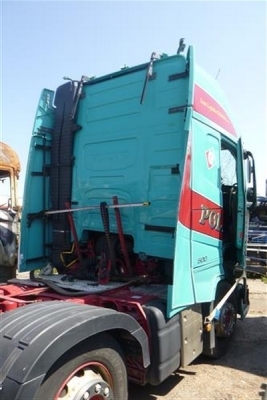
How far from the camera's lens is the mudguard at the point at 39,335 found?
1902 mm

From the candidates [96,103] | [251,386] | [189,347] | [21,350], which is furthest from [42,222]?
[251,386]

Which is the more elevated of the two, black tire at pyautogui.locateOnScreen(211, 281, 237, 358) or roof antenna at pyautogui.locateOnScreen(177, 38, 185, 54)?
roof antenna at pyautogui.locateOnScreen(177, 38, 185, 54)

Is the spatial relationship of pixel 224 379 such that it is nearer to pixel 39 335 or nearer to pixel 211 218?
pixel 211 218

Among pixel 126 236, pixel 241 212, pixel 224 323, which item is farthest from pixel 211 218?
pixel 224 323

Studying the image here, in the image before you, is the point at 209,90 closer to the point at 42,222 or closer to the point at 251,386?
the point at 42,222

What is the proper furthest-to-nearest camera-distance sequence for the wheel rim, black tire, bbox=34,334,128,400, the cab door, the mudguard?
the cab door → the wheel rim → black tire, bbox=34,334,128,400 → the mudguard

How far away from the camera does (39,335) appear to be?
2.10m

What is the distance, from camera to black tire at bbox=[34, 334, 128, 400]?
2121 millimetres

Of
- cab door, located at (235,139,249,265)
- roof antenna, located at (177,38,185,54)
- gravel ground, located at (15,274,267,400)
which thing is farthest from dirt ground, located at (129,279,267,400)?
roof antenna, located at (177,38,185,54)

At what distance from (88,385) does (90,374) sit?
0.31ft

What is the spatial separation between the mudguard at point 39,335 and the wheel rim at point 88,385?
28cm

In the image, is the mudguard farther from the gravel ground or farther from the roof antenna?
the roof antenna

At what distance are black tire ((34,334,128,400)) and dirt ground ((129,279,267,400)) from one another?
1028 mm

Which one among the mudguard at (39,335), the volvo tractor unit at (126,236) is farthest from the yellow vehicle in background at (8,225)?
the mudguard at (39,335)
